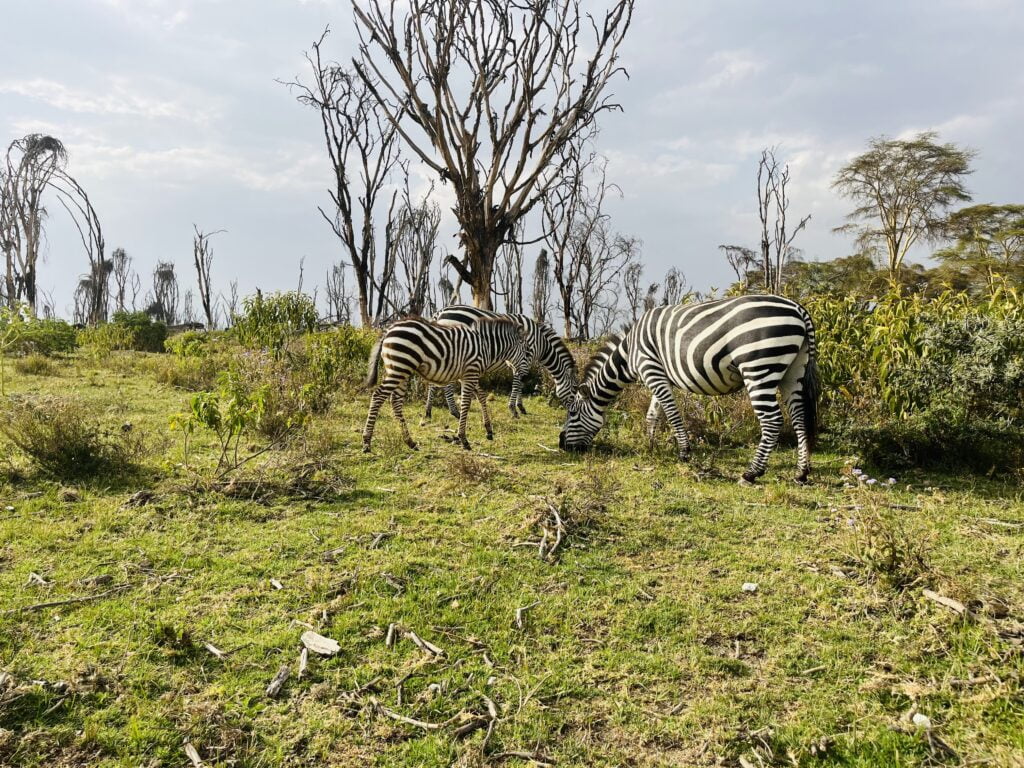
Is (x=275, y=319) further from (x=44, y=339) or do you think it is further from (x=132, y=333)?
(x=132, y=333)

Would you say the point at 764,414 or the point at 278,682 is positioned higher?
the point at 764,414

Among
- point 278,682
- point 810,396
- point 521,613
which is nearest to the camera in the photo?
point 278,682

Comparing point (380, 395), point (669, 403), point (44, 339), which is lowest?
point (669, 403)

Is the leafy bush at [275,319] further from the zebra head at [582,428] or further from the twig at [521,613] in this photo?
the twig at [521,613]

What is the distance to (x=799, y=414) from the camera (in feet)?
21.5

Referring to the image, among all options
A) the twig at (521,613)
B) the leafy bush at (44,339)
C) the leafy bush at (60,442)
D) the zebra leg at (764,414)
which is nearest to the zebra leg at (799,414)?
the zebra leg at (764,414)

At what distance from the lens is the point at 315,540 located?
4.64m

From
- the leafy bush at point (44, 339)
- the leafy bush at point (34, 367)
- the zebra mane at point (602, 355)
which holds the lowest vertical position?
the zebra mane at point (602, 355)

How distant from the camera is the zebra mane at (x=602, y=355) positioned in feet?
27.3

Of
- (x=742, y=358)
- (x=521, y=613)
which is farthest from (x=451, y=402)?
(x=521, y=613)

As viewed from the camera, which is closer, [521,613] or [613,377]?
[521,613]

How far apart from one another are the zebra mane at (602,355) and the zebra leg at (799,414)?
7.91 feet

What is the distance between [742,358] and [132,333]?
19917 mm

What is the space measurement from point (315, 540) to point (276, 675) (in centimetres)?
166
